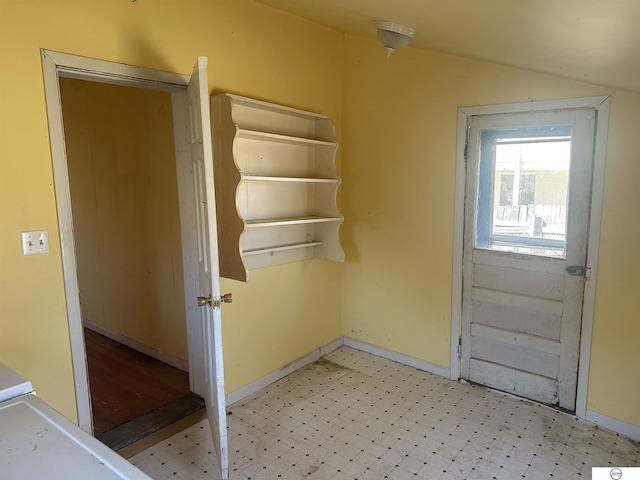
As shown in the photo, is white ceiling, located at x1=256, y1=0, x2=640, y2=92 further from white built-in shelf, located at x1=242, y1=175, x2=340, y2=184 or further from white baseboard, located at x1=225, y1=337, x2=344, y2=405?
white baseboard, located at x1=225, y1=337, x2=344, y2=405

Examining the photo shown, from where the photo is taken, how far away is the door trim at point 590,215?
2406 millimetres

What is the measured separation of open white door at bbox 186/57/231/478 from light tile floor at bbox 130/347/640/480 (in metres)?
0.32

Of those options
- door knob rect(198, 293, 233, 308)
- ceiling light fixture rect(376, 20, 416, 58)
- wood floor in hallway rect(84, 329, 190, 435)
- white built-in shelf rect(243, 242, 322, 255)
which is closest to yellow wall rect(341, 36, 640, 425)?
white built-in shelf rect(243, 242, 322, 255)

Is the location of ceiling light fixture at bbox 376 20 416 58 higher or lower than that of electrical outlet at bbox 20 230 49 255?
higher

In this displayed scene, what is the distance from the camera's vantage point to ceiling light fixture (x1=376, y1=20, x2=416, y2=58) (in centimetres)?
216

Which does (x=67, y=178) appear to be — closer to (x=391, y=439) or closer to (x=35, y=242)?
(x=35, y=242)

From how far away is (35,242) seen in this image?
1.88m

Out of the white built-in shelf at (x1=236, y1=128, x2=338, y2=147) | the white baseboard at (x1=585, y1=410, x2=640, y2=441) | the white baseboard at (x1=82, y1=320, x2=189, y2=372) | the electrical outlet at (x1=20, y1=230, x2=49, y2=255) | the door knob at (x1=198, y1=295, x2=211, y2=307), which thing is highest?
the white built-in shelf at (x1=236, y1=128, x2=338, y2=147)

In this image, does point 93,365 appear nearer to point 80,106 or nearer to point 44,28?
point 80,106

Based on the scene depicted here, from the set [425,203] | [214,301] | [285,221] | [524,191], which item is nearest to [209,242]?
[214,301]

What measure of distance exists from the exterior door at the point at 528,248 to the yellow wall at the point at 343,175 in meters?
0.13

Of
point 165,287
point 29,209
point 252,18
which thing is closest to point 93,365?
point 165,287

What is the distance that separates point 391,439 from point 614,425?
132 centimetres

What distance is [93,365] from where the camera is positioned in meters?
3.39
